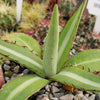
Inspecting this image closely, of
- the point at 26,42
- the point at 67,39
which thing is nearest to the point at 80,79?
the point at 67,39

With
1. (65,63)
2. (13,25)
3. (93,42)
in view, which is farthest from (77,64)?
(13,25)

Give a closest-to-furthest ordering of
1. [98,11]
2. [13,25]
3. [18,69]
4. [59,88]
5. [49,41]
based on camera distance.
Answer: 1. [49,41]
2. [59,88]
3. [18,69]
4. [98,11]
5. [13,25]

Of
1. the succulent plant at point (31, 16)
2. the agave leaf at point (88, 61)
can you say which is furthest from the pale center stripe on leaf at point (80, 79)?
the succulent plant at point (31, 16)

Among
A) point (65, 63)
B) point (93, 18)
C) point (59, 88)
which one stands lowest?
point (59, 88)

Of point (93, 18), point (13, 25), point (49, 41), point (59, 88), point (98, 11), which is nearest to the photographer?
point (49, 41)

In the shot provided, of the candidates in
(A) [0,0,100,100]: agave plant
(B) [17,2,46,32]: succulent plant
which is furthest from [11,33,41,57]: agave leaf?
(B) [17,2,46,32]: succulent plant

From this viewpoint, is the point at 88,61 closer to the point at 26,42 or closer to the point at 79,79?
the point at 79,79

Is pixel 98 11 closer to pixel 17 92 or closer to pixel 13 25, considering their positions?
pixel 13 25
